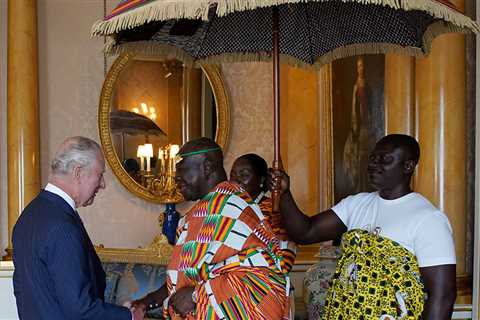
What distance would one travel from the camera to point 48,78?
6.43 metres

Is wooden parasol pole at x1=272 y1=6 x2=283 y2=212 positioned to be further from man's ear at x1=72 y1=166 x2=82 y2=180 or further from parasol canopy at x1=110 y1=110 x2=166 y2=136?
parasol canopy at x1=110 y1=110 x2=166 y2=136

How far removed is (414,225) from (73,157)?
4.52ft

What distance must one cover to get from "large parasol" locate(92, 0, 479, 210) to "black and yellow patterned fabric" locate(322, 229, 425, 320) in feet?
1.83

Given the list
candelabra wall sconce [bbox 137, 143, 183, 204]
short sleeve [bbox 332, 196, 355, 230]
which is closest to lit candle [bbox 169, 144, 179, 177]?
candelabra wall sconce [bbox 137, 143, 183, 204]

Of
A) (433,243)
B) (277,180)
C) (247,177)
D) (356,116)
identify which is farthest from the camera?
(356,116)

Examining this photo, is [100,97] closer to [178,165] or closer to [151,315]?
[151,315]

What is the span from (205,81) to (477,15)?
2867 mm

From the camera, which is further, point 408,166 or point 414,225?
point 408,166

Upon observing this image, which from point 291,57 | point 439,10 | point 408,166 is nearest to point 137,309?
point 408,166

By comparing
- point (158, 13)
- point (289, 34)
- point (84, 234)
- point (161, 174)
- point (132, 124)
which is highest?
point (289, 34)

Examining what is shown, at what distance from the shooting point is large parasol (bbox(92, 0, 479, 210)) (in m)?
3.23

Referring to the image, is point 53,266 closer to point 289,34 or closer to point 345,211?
point 345,211

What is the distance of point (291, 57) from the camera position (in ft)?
12.4

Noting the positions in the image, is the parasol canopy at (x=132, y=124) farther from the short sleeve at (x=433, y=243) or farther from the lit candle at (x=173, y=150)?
the short sleeve at (x=433, y=243)
